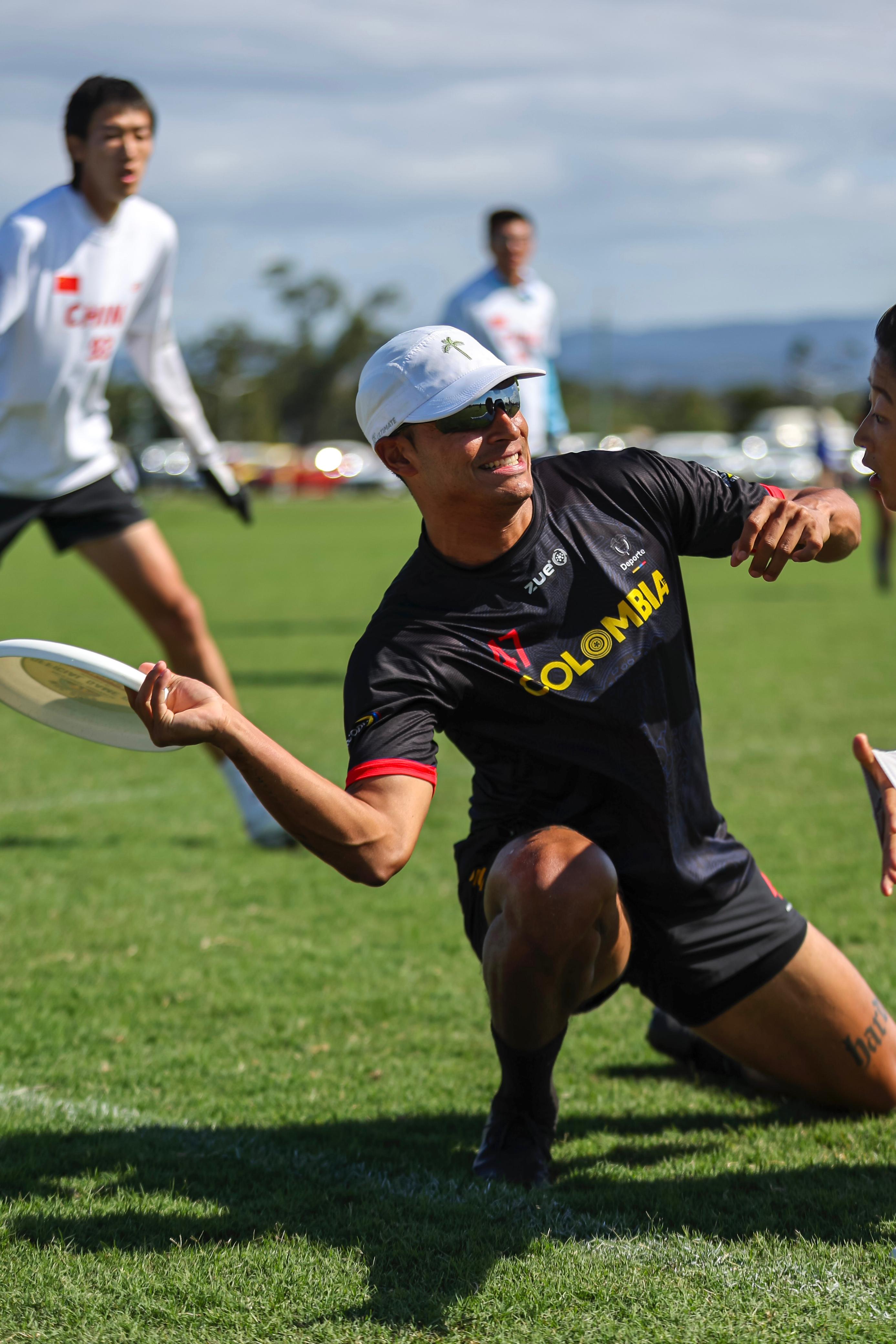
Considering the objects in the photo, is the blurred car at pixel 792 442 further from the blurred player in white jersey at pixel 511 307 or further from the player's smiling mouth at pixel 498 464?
the player's smiling mouth at pixel 498 464

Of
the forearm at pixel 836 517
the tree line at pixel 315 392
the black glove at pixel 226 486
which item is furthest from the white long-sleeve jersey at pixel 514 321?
the tree line at pixel 315 392

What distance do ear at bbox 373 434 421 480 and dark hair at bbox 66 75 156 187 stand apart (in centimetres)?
279

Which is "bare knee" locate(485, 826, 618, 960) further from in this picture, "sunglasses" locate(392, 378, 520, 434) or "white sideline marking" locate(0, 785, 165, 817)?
"white sideline marking" locate(0, 785, 165, 817)

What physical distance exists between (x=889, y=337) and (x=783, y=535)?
0.44 meters

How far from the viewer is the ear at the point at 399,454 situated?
3.04m

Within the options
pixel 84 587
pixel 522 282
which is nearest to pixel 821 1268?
pixel 522 282

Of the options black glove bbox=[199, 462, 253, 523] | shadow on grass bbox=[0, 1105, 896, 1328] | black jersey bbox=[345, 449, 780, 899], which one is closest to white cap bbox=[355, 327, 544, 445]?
black jersey bbox=[345, 449, 780, 899]

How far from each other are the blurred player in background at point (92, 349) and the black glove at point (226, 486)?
19.2 inches

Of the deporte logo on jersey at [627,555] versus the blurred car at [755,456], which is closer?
the deporte logo on jersey at [627,555]

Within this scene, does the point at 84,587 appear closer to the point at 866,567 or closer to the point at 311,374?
the point at 866,567

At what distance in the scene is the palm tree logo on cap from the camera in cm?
298

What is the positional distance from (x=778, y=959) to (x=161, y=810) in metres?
4.11

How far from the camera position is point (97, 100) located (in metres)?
5.20

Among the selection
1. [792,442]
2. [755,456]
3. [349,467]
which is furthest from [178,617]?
[792,442]
